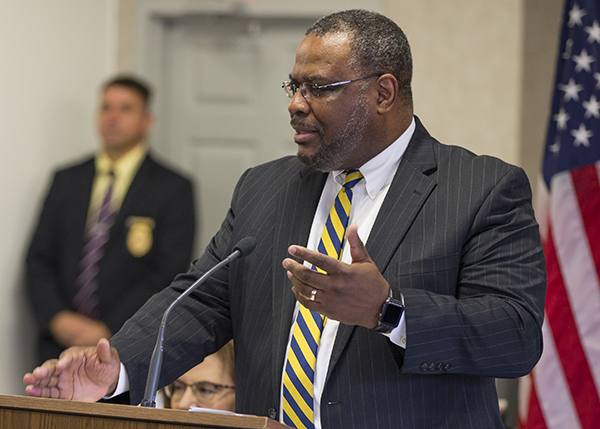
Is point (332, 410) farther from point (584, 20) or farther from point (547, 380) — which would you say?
point (584, 20)

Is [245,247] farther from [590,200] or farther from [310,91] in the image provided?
[590,200]

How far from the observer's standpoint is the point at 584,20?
3021mm

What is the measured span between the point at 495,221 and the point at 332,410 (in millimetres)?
566

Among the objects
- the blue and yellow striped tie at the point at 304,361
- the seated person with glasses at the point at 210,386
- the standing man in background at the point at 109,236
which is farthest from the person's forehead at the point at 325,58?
the standing man in background at the point at 109,236

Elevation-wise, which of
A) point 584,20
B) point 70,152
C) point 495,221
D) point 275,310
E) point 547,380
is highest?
point 584,20

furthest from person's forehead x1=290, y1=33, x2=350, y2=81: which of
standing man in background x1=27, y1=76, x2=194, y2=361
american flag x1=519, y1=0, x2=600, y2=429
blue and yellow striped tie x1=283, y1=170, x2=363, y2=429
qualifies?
standing man in background x1=27, y1=76, x2=194, y2=361

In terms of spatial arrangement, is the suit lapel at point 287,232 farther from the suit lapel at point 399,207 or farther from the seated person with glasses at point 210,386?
the seated person with glasses at point 210,386

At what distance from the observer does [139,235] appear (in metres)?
3.86

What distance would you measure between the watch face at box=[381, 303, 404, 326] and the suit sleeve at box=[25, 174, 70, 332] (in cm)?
273

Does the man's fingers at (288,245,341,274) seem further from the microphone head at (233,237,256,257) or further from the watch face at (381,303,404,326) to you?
the microphone head at (233,237,256,257)

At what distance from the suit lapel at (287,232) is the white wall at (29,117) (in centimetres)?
230

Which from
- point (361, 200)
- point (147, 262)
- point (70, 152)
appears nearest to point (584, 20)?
point (361, 200)

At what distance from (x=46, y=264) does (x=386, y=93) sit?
2.59 metres

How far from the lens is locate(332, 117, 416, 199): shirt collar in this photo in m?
1.86
